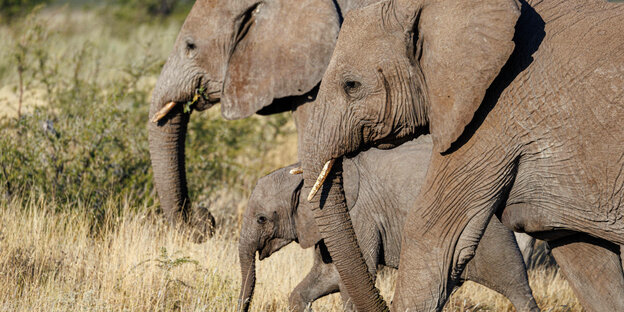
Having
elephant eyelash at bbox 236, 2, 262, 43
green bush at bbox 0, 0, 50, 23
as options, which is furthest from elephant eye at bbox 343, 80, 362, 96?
green bush at bbox 0, 0, 50, 23

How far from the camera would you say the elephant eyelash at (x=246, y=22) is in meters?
6.08

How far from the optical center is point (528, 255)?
6.73m

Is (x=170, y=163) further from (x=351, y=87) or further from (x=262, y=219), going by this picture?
(x=351, y=87)

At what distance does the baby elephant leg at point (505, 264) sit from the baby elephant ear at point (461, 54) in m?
1.61

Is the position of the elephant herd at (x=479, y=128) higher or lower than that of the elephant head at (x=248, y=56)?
lower

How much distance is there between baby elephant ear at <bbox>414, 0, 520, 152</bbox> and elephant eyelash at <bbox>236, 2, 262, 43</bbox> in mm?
2415

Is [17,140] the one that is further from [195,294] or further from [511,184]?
[511,184]

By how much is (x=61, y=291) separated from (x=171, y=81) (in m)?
1.91

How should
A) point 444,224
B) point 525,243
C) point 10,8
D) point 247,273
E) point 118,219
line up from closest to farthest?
point 444,224, point 247,273, point 525,243, point 118,219, point 10,8

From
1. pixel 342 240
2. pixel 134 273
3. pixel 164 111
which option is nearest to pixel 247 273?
pixel 134 273

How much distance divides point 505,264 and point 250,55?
7.28 ft

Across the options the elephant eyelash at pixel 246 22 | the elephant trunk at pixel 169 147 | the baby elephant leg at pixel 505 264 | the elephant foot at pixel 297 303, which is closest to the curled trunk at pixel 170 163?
the elephant trunk at pixel 169 147

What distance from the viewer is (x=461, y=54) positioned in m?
3.72

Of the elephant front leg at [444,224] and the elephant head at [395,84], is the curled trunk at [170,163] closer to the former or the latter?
the elephant head at [395,84]
